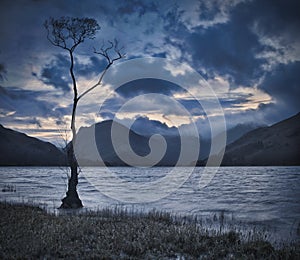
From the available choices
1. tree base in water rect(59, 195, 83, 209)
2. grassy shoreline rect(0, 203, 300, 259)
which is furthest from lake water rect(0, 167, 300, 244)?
grassy shoreline rect(0, 203, 300, 259)

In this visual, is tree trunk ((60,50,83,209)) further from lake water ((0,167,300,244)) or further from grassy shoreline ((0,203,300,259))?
grassy shoreline ((0,203,300,259))

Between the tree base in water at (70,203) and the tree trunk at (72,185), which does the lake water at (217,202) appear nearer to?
A: the tree base in water at (70,203)

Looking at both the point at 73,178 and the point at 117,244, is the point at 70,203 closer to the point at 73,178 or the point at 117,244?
the point at 73,178

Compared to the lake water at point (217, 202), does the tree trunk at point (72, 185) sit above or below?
above

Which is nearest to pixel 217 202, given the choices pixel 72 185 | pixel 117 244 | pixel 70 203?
pixel 70 203

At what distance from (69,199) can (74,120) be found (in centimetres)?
639

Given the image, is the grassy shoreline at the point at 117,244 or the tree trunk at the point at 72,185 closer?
the grassy shoreline at the point at 117,244

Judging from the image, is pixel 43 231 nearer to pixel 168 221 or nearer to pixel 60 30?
pixel 168 221

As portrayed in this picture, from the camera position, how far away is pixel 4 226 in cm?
1359

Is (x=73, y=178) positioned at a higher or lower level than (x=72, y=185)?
higher

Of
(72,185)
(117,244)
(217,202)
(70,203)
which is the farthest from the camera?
(217,202)

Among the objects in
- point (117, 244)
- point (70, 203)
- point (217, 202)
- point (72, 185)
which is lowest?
point (217, 202)

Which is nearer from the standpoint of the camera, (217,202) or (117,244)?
(117,244)

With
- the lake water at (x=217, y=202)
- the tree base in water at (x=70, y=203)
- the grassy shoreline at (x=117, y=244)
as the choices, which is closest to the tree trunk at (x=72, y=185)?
the tree base in water at (x=70, y=203)
